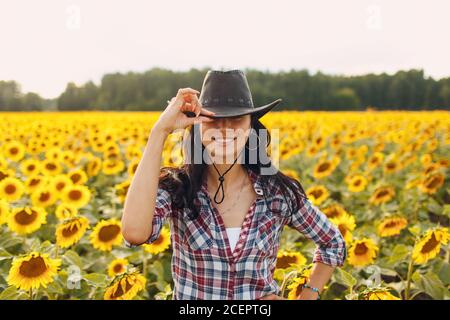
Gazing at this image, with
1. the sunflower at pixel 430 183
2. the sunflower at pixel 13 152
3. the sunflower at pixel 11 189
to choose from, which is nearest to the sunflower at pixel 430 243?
the sunflower at pixel 430 183

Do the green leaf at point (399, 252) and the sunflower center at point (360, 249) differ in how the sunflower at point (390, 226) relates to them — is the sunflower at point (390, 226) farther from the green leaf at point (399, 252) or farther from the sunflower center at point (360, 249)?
the sunflower center at point (360, 249)

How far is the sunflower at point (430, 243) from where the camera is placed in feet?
7.75

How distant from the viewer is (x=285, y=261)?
2617 mm

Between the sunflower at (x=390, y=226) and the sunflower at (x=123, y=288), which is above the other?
the sunflower at (x=123, y=288)

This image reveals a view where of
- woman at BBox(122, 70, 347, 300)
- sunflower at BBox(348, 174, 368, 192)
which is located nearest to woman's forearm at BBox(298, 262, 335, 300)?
woman at BBox(122, 70, 347, 300)

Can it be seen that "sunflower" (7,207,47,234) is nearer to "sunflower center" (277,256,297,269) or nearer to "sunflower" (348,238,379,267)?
"sunflower center" (277,256,297,269)

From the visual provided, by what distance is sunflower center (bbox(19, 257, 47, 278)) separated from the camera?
7.47 feet

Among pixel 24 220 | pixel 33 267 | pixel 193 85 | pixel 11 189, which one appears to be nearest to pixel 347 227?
pixel 33 267

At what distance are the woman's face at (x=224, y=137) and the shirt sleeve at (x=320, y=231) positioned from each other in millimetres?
357

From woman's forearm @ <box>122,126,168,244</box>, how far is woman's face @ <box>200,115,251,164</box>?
0.83ft

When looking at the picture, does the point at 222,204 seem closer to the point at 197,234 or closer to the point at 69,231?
the point at 197,234

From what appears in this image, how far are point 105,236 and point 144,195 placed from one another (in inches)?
64.1
